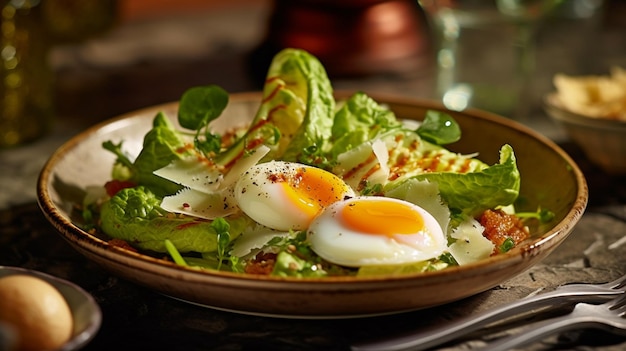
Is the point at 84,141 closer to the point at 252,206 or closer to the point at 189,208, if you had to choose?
the point at 189,208

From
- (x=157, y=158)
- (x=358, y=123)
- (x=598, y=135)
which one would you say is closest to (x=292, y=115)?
(x=358, y=123)

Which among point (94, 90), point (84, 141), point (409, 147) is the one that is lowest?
point (94, 90)

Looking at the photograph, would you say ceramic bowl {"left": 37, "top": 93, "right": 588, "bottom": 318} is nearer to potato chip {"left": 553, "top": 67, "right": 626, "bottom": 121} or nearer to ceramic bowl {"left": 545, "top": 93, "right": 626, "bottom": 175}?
ceramic bowl {"left": 545, "top": 93, "right": 626, "bottom": 175}

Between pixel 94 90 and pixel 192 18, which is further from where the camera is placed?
pixel 192 18

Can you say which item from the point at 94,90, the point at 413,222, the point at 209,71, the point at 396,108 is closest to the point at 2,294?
the point at 413,222

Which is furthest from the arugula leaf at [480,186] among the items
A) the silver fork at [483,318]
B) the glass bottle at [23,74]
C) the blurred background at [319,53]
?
the glass bottle at [23,74]

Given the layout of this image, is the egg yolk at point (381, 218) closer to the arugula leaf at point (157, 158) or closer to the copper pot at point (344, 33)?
the arugula leaf at point (157, 158)

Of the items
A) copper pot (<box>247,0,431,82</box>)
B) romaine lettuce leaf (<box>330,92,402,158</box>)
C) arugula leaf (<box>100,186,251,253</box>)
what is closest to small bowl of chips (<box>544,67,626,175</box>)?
romaine lettuce leaf (<box>330,92,402,158</box>)
